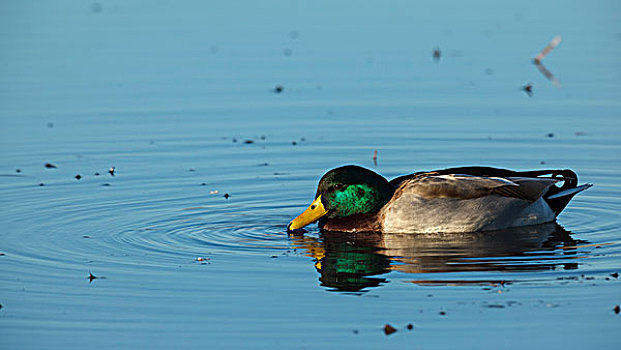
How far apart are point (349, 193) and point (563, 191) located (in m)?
2.59

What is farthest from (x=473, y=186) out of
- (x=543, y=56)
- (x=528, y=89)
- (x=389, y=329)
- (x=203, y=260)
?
(x=543, y=56)

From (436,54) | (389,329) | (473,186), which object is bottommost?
(389,329)

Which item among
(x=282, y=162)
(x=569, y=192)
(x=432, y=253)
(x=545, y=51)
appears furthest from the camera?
(x=545, y=51)

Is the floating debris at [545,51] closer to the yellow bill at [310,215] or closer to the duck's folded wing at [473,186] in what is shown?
the duck's folded wing at [473,186]

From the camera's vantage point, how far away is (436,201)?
1213 cm

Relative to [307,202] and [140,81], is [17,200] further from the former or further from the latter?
[140,81]

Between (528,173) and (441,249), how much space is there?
81.5 inches

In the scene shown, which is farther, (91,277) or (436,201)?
(436,201)

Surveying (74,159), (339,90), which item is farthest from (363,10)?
(74,159)

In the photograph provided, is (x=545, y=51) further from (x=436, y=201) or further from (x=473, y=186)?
(x=436, y=201)

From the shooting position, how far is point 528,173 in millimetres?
12836

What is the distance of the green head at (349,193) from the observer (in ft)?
40.8

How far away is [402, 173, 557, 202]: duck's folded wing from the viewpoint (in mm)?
12117

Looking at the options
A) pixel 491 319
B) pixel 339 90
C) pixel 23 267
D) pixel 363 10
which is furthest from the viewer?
pixel 363 10
